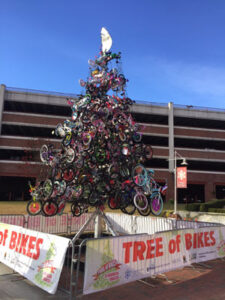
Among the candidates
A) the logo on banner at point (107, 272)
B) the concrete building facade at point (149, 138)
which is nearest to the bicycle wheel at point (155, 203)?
the logo on banner at point (107, 272)

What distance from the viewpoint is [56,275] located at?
5660 mm

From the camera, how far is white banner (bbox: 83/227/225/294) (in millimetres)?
5723

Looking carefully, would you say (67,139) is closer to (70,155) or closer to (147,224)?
(70,155)

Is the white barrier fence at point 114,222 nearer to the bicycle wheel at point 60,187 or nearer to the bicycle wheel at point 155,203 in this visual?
the bicycle wheel at point 155,203

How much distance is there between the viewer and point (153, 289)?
670 centimetres

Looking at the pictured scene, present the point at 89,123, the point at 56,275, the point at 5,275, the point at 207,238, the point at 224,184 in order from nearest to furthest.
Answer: the point at 56,275 < the point at 5,275 < the point at 207,238 < the point at 89,123 < the point at 224,184

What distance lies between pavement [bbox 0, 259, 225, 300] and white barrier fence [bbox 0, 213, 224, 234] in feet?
14.6

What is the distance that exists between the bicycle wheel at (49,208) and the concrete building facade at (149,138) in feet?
95.6

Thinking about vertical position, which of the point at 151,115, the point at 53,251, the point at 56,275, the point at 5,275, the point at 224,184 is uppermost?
the point at 151,115

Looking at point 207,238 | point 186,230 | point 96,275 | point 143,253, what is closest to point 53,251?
point 96,275

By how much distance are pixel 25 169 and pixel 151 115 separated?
2392 centimetres

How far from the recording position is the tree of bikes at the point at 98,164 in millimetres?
9164

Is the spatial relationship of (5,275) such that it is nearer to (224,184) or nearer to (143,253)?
(143,253)

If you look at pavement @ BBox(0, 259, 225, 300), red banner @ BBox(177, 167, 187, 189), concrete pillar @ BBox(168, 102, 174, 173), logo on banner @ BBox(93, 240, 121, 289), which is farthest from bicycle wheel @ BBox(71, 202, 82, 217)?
concrete pillar @ BBox(168, 102, 174, 173)
